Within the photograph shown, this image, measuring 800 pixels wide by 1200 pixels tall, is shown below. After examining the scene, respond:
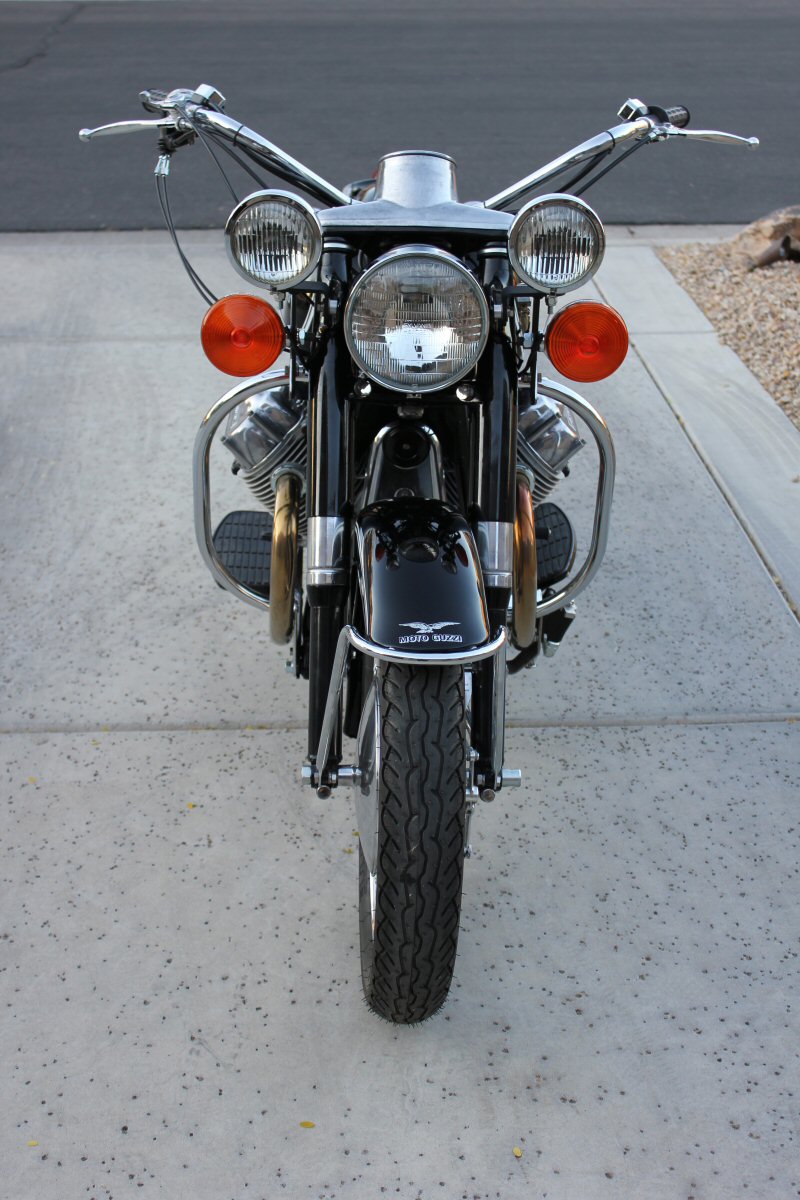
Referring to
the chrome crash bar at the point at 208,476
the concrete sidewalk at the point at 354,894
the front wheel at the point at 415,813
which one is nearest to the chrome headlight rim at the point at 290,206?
the chrome crash bar at the point at 208,476

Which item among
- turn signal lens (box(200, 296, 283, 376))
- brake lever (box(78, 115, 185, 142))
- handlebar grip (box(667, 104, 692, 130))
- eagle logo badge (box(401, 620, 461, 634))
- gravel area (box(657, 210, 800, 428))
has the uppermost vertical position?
handlebar grip (box(667, 104, 692, 130))

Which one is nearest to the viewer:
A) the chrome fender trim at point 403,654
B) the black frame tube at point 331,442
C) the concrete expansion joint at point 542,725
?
the chrome fender trim at point 403,654

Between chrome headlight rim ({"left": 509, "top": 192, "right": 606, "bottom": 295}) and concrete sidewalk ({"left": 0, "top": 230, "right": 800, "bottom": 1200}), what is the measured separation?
131 centimetres

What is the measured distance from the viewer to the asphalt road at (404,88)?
287 inches

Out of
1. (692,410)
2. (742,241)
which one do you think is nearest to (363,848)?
(692,410)

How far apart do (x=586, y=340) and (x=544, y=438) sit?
39 centimetres

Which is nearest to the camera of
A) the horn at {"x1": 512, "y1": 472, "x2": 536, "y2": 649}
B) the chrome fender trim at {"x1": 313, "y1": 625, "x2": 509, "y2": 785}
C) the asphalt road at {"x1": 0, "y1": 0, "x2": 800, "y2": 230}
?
the chrome fender trim at {"x1": 313, "y1": 625, "x2": 509, "y2": 785}

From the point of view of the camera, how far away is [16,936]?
2.48m

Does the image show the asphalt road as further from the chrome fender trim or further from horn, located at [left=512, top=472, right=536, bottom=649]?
the chrome fender trim

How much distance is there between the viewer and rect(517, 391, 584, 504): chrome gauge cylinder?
8.77ft

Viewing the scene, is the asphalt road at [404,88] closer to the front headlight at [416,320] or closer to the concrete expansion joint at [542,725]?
the concrete expansion joint at [542,725]

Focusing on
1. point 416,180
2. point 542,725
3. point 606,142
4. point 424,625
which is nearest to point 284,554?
point 424,625

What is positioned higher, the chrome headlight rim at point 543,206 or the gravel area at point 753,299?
the chrome headlight rim at point 543,206

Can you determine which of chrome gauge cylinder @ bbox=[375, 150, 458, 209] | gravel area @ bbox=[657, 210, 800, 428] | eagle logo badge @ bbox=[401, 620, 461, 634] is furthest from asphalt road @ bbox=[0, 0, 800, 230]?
eagle logo badge @ bbox=[401, 620, 461, 634]
